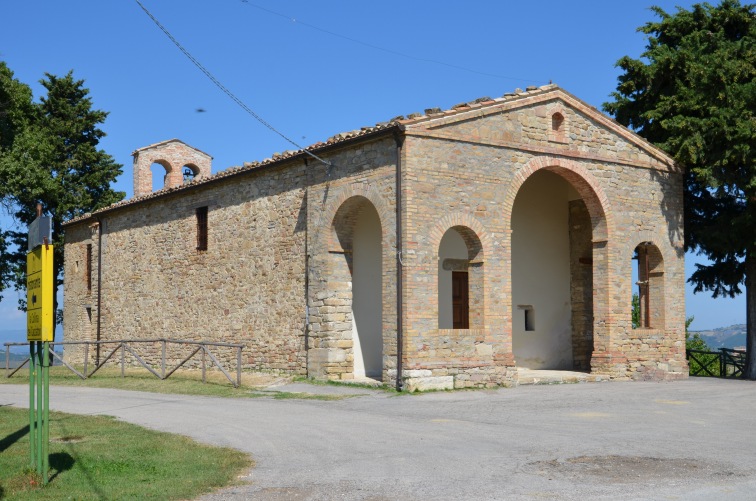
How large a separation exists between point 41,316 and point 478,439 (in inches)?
202

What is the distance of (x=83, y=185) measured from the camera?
105 ft

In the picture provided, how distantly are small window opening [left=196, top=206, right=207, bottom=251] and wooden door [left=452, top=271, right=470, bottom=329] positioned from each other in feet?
22.6

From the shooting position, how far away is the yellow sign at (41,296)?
7129 millimetres

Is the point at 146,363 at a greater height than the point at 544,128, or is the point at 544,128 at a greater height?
the point at 544,128

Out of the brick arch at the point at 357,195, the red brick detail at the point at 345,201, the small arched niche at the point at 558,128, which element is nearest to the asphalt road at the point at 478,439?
Result: the red brick detail at the point at 345,201

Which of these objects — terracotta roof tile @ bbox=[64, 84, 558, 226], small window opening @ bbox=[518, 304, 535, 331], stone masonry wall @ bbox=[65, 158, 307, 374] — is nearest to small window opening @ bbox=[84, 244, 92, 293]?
stone masonry wall @ bbox=[65, 158, 307, 374]

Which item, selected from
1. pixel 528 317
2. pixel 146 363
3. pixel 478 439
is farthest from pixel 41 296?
pixel 146 363

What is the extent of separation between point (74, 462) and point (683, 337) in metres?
14.4

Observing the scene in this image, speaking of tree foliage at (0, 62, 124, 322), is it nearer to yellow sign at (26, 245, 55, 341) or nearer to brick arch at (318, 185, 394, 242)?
brick arch at (318, 185, 394, 242)

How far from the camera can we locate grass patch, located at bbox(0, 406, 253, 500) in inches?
277

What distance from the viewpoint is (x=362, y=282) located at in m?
17.8

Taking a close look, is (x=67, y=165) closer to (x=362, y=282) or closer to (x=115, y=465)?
(x=362, y=282)

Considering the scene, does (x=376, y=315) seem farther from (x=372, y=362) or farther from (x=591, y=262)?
(x=591, y=262)

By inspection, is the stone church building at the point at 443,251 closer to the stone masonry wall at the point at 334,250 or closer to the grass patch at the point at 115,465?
the stone masonry wall at the point at 334,250
